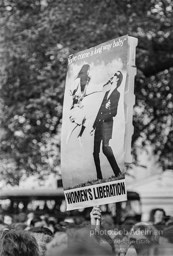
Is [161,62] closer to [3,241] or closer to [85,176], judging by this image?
[85,176]

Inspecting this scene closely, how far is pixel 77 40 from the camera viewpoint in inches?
535

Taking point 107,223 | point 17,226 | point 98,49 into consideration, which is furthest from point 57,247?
point 107,223

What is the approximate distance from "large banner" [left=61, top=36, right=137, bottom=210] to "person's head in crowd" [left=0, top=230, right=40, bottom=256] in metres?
1.98

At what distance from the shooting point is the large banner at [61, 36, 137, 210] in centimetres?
575

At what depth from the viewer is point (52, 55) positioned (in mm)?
13992

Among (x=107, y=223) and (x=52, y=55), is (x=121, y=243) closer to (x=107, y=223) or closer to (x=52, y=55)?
(x=107, y=223)

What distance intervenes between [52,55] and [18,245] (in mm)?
10511

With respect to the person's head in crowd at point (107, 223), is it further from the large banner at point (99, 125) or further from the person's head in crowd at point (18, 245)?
the person's head in crowd at point (18, 245)

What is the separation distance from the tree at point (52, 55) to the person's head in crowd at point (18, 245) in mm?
9449

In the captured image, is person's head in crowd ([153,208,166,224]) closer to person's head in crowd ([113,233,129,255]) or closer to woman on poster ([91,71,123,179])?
person's head in crowd ([113,233,129,255])

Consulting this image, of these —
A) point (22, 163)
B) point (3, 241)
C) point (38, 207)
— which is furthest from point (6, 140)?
point (3, 241)

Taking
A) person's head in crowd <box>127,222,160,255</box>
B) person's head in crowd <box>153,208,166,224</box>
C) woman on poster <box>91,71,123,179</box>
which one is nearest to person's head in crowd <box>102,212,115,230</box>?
person's head in crowd <box>127,222,160,255</box>

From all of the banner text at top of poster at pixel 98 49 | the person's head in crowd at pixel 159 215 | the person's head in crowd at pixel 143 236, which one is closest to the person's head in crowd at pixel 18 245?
the person's head in crowd at pixel 143 236

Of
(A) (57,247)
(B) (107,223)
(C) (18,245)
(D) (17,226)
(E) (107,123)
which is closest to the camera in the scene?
(A) (57,247)
